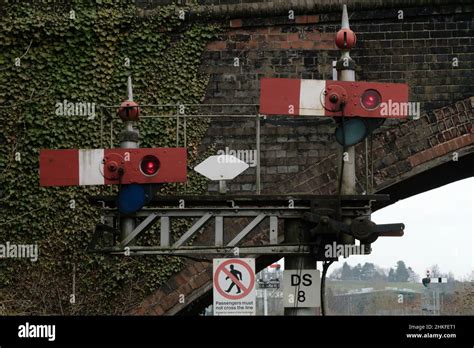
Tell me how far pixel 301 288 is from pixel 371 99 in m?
2.09

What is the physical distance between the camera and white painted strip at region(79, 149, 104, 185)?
1136cm

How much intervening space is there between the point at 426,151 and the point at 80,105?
5088 millimetres

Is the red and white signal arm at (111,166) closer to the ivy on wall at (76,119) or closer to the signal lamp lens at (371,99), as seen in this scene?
the signal lamp lens at (371,99)

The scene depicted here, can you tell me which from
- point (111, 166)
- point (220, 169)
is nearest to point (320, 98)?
point (220, 169)

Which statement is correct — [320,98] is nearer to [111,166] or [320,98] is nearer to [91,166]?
[111,166]

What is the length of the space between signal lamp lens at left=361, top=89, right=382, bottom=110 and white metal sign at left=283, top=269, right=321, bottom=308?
1793mm

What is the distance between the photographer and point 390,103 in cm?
1134

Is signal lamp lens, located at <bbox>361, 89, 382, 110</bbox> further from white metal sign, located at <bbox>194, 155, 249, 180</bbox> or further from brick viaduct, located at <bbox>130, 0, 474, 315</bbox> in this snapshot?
brick viaduct, located at <bbox>130, 0, 474, 315</bbox>

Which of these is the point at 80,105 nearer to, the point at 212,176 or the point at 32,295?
the point at 32,295

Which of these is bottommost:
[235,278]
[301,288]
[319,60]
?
[301,288]

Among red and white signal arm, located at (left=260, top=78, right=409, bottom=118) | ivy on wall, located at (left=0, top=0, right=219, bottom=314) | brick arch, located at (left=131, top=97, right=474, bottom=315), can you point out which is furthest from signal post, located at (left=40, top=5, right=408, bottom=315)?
brick arch, located at (left=131, top=97, right=474, bottom=315)

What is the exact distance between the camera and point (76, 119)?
15.8m
